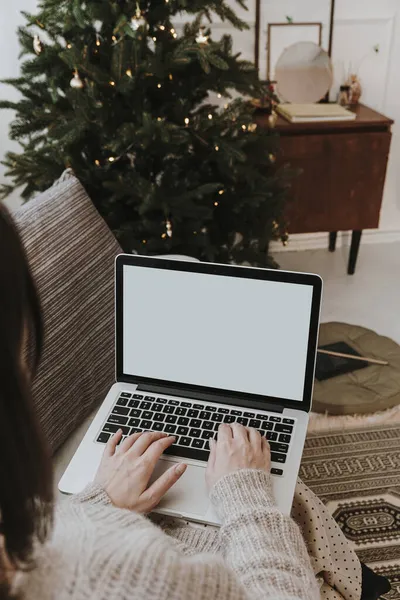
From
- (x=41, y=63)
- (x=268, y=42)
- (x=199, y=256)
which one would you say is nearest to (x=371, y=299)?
(x=199, y=256)

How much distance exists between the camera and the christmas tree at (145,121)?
1599 mm

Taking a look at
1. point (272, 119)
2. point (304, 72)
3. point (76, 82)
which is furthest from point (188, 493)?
point (304, 72)

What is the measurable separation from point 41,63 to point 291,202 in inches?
43.3

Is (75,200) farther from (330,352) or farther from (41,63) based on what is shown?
(330,352)

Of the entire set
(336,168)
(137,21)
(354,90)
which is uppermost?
(137,21)

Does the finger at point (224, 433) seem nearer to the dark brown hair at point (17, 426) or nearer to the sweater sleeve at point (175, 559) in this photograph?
the sweater sleeve at point (175, 559)

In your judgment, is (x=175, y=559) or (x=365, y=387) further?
(x=365, y=387)

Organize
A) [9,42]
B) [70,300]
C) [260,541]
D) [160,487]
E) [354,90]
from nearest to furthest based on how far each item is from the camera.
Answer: [260,541]
[160,487]
[70,300]
[9,42]
[354,90]

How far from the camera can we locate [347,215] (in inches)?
99.3

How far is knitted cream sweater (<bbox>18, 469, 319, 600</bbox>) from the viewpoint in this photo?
454 mm

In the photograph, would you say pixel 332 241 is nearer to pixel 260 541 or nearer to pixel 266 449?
pixel 266 449

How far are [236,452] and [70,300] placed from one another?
46 cm

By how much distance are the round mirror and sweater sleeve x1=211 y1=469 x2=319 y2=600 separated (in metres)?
1.78

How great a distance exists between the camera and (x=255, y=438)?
35.1 inches
